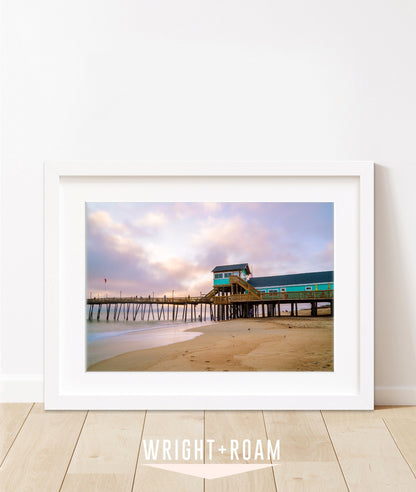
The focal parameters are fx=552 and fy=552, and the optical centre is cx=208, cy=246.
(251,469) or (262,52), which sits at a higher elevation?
(262,52)

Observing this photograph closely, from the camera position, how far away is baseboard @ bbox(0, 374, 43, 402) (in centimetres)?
183

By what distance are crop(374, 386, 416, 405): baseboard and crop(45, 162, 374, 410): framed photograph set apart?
0.09m

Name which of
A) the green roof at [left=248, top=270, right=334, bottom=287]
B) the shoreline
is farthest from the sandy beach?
the green roof at [left=248, top=270, right=334, bottom=287]

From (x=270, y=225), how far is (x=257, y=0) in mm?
726

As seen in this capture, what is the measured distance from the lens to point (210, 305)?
1839mm

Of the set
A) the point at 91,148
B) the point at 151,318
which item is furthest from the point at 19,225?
the point at 151,318

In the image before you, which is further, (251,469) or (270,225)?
(270,225)

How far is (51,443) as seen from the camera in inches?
59.4

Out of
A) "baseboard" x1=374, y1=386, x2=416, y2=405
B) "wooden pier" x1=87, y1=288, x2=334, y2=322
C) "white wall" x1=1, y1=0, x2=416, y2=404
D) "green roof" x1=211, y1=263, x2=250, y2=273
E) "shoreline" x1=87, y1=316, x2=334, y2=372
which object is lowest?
"baseboard" x1=374, y1=386, x2=416, y2=405

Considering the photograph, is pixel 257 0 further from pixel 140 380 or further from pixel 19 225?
pixel 140 380

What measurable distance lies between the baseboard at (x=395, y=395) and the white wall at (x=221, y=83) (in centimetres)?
45

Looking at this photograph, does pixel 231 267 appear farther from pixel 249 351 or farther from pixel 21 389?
pixel 21 389

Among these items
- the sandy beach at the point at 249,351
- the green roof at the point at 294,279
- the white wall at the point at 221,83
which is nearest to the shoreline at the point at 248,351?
the sandy beach at the point at 249,351

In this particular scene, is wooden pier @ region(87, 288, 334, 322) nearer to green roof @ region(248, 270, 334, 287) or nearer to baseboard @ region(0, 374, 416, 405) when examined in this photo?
green roof @ region(248, 270, 334, 287)
